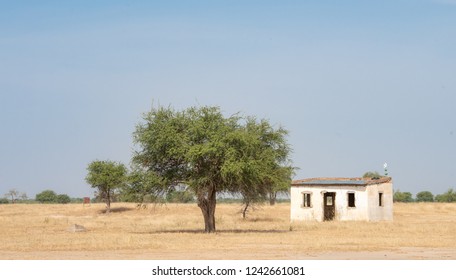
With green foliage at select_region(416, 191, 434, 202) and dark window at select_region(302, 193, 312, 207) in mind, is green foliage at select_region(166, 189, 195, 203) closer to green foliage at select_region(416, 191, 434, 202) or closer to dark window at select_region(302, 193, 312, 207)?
dark window at select_region(302, 193, 312, 207)

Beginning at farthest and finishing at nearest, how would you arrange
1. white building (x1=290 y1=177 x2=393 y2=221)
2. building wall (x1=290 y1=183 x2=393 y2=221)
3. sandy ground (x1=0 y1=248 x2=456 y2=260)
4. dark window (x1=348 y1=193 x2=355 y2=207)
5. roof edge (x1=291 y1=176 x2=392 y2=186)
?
dark window (x1=348 y1=193 x2=355 y2=207), roof edge (x1=291 y1=176 x2=392 y2=186), white building (x1=290 y1=177 x2=393 y2=221), building wall (x1=290 y1=183 x2=393 y2=221), sandy ground (x1=0 y1=248 x2=456 y2=260)

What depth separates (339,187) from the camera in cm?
6016

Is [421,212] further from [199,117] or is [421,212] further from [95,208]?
[199,117]

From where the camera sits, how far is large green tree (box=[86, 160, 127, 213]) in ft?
270

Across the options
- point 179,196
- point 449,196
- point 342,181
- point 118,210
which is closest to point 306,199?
point 342,181

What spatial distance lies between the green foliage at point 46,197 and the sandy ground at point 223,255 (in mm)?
143456

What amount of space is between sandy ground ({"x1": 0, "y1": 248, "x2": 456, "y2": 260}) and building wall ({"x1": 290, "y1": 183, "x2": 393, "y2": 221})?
94.5ft

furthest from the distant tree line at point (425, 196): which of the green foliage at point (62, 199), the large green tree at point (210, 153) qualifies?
the large green tree at point (210, 153)

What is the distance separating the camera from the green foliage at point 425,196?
17662 cm

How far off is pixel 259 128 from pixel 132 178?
794 centimetres

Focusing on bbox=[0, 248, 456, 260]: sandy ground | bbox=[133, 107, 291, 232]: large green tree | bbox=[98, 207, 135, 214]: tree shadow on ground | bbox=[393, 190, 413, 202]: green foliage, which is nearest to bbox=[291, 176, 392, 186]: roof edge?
bbox=[133, 107, 291, 232]: large green tree

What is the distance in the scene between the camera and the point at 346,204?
59.8 meters

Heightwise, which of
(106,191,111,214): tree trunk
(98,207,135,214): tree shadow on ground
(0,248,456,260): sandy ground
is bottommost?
(0,248,456,260): sandy ground
